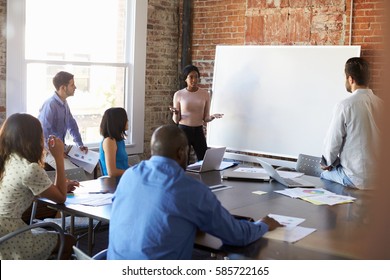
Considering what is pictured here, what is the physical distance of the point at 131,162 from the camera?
507cm

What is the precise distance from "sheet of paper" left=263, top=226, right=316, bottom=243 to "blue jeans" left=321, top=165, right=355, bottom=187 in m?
1.40

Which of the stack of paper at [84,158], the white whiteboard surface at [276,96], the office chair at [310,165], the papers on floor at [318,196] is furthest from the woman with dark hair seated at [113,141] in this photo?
the white whiteboard surface at [276,96]

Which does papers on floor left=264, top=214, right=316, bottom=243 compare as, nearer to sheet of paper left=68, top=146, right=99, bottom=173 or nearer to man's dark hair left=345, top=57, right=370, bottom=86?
man's dark hair left=345, top=57, right=370, bottom=86

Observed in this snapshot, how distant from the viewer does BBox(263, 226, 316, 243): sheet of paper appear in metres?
2.58

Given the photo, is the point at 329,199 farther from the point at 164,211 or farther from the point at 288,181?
the point at 164,211

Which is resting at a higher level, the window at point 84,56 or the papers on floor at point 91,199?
the window at point 84,56

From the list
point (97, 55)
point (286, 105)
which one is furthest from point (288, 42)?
point (97, 55)

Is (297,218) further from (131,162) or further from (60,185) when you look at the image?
(131,162)

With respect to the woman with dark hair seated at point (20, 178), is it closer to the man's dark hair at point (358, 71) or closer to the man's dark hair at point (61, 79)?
the man's dark hair at point (358, 71)

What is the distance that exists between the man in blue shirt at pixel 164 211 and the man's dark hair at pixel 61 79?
11.8 ft

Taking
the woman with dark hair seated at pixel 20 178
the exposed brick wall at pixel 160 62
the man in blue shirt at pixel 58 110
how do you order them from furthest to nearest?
1. the exposed brick wall at pixel 160 62
2. the man in blue shirt at pixel 58 110
3. the woman with dark hair seated at pixel 20 178

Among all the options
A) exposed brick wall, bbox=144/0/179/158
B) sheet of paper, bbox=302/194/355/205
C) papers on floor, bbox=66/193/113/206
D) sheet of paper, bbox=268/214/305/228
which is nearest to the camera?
sheet of paper, bbox=268/214/305/228

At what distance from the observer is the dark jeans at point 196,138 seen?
6941 mm

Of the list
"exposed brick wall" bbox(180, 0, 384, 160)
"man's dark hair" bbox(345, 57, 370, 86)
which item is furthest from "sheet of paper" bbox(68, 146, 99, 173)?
"exposed brick wall" bbox(180, 0, 384, 160)
